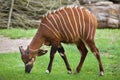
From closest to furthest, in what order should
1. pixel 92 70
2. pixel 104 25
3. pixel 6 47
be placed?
pixel 92 70, pixel 6 47, pixel 104 25

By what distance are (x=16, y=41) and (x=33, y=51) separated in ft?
20.7

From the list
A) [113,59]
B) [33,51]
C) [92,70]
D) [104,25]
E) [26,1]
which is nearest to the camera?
[33,51]

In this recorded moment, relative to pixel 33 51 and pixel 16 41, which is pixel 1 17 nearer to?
pixel 16 41

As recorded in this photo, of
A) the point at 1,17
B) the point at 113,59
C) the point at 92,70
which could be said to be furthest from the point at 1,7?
the point at 92,70

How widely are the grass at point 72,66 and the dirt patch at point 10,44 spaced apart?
97 centimetres

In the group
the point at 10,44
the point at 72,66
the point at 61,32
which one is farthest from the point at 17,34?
the point at 61,32

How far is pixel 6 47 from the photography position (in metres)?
14.8

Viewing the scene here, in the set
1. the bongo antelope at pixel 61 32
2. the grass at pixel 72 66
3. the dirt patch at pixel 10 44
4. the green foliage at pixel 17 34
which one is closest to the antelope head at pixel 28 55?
the bongo antelope at pixel 61 32

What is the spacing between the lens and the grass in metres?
9.79

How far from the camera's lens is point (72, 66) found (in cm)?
1138

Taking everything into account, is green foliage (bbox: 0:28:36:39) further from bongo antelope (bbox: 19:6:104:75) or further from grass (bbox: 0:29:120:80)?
bongo antelope (bbox: 19:6:104:75)

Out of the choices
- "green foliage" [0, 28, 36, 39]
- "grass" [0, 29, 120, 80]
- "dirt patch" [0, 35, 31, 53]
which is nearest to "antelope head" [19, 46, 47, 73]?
"grass" [0, 29, 120, 80]

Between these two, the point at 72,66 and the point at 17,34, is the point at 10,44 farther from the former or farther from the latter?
the point at 72,66

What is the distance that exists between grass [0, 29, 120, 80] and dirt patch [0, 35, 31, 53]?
968 millimetres
